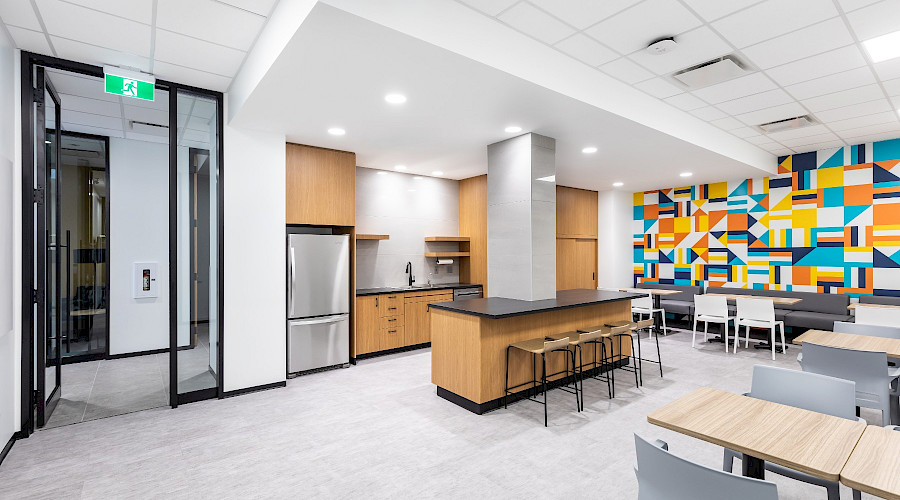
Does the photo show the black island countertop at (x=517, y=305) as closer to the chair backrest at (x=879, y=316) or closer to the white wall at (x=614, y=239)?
the chair backrest at (x=879, y=316)

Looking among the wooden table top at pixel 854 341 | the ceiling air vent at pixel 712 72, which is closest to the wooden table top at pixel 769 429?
the wooden table top at pixel 854 341

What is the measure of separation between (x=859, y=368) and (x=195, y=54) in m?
5.20

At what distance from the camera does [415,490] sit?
8.21 feet

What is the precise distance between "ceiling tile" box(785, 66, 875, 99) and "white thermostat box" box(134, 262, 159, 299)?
25.6ft

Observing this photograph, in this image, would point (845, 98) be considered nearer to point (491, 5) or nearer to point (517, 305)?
point (517, 305)

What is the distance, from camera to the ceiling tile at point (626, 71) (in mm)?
3512

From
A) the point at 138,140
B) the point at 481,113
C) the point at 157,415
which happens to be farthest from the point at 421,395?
the point at 138,140

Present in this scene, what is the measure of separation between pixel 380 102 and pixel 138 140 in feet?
13.8

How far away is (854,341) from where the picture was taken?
3129mm

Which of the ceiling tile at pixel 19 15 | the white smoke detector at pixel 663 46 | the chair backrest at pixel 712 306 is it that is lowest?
the chair backrest at pixel 712 306

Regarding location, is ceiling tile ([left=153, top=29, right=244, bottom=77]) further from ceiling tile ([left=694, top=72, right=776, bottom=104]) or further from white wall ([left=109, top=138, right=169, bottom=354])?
ceiling tile ([left=694, top=72, right=776, bottom=104])

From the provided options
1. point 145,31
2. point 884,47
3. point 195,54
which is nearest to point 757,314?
point 884,47

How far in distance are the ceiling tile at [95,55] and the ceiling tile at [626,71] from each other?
3836 millimetres

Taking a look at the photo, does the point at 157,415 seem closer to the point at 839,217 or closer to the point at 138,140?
the point at 138,140
